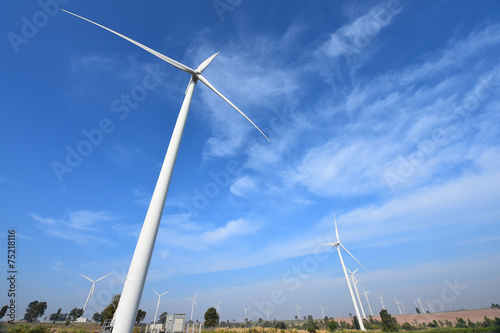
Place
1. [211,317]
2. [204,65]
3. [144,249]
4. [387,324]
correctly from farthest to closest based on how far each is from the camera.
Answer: [211,317], [387,324], [204,65], [144,249]

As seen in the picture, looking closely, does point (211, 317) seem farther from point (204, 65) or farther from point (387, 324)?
point (204, 65)

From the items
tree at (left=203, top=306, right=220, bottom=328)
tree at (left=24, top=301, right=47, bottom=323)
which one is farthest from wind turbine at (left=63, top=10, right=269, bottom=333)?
tree at (left=24, top=301, right=47, bottom=323)

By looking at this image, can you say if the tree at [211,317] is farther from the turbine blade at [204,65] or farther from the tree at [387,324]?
the turbine blade at [204,65]

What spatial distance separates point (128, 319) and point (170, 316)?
3612 centimetres

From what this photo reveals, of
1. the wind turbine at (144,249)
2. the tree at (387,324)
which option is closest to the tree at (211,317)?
the tree at (387,324)

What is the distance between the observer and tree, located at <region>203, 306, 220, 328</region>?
68.4 meters

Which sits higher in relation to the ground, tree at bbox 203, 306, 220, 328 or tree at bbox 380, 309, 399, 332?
tree at bbox 203, 306, 220, 328

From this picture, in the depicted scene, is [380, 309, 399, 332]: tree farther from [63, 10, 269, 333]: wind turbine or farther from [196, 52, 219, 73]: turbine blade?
[196, 52, 219, 73]: turbine blade

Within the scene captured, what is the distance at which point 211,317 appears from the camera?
70.0 meters

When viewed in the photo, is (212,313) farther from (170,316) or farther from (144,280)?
(144,280)

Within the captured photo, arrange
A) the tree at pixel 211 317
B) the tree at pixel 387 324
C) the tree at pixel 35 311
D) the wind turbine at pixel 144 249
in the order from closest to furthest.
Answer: the wind turbine at pixel 144 249 < the tree at pixel 387 324 < the tree at pixel 211 317 < the tree at pixel 35 311

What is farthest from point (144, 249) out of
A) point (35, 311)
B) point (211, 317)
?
point (35, 311)

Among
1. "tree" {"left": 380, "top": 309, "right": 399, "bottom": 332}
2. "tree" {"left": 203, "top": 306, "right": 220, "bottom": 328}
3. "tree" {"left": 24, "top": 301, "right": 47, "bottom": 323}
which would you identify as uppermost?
"tree" {"left": 24, "top": 301, "right": 47, "bottom": 323}

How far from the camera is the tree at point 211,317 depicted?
68375 mm
